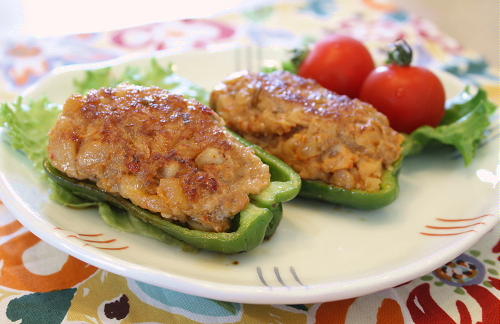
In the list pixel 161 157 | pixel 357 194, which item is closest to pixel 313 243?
pixel 357 194

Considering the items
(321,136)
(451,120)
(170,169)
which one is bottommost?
(451,120)

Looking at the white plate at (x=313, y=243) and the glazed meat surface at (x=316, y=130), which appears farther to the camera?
the glazed meat surface at (x=316, y=130)

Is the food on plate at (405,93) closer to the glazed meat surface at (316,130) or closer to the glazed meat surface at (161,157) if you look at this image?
the glazed meat surface at (316,130)

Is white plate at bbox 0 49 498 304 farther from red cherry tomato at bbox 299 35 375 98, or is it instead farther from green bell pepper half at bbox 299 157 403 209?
red cherry tomato at bbox 299 35 375 98

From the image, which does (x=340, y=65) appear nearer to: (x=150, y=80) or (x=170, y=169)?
(x=150, y=80)

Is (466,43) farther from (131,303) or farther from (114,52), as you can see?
(131,303)

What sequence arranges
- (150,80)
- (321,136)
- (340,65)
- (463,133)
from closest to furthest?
(321,136) < (463,133) < (150,80) < (340,65)

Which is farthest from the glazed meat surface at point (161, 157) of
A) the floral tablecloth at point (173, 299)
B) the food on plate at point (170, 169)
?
the floral tablecloth at point (173, 299)
